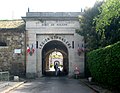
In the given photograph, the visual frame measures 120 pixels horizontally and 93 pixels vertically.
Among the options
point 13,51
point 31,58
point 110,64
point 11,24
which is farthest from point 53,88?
point 11,24

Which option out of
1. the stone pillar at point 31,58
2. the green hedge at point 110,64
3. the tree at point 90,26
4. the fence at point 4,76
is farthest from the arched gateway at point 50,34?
the green hedge at point 110,64

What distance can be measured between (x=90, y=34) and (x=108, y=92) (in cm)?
1083

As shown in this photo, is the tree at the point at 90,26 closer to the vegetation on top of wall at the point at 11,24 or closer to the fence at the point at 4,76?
the fence at the point at 4,76

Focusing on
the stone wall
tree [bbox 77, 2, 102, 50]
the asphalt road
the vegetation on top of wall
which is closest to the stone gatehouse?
the stone wall

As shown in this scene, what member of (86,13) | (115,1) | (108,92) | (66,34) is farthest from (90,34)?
(115,1)

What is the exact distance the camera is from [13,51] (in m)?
31.5

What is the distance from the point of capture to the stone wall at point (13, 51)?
31391mm

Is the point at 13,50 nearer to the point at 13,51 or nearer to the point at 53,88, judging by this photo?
the point at 13,51

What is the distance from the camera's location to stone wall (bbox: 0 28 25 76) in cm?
3139

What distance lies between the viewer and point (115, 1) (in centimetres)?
1216

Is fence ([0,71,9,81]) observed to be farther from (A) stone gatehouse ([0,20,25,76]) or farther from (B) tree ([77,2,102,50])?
(B) tree ([77,2,102,50])

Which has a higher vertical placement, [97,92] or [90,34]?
[90,34]

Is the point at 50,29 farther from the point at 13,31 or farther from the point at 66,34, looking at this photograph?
the point at 13,31

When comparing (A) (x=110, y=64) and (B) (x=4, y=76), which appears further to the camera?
(B) (x=4, y=76)
